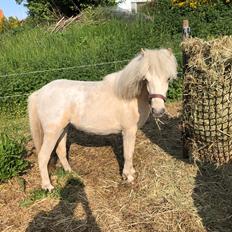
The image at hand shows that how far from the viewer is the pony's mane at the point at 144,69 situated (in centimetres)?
372

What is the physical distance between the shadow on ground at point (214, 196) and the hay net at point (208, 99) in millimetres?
198

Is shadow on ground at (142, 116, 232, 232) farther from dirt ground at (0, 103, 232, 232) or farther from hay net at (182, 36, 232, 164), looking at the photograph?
hay net at (182, 36, 232, 164)

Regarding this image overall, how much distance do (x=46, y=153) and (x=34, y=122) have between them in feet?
1.28

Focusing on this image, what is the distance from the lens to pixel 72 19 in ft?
40.0

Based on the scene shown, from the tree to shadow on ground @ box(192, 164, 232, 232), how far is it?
32.9ft

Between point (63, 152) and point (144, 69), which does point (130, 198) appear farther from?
point (144, 69)

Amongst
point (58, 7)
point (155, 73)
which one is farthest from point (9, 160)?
point (58, 7)

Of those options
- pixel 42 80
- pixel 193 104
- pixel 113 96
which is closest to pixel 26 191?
pixel 113 96

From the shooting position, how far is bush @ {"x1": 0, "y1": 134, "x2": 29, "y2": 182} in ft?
14.9

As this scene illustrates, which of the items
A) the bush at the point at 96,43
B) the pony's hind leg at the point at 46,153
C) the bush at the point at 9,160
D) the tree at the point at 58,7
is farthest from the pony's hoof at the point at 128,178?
the tree at the point at 58,7

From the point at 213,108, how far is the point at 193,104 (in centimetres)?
22

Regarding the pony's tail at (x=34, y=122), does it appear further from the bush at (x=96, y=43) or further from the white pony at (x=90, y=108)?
the bush at (x=96, y=43)

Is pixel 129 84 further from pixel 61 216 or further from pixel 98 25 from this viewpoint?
pixel 98 25

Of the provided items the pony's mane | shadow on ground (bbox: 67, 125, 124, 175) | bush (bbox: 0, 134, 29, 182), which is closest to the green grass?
shadow on ground (bbox: 67, 125, 124, 175)
